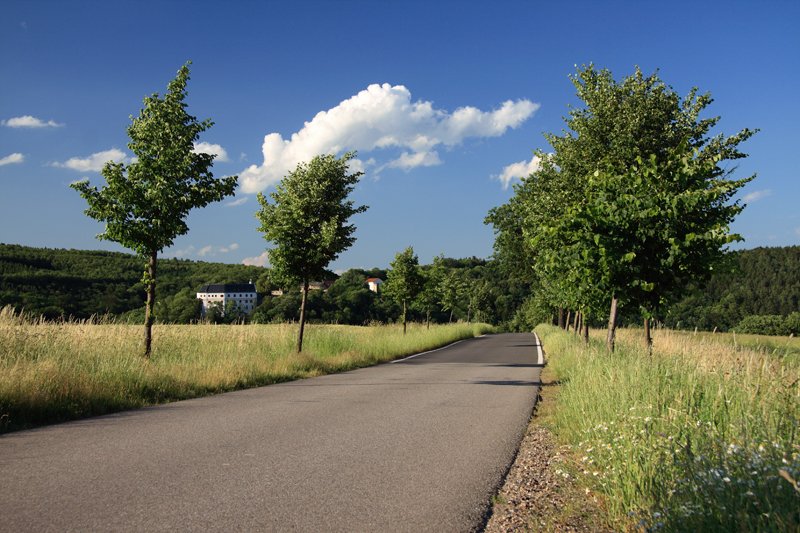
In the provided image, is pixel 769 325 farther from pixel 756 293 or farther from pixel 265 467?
pixel 265 467

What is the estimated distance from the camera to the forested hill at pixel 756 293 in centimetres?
5538

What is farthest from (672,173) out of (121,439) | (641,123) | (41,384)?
(41,384)

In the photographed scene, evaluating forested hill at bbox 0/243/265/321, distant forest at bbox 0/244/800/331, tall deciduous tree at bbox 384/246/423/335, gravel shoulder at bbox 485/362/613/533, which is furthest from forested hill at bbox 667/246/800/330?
gravel shoulder at bbox 485/362/613/533

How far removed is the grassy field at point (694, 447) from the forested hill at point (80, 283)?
11552 millimetres

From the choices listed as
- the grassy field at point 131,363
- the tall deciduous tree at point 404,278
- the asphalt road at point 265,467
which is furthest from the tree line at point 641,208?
the tall deciduous tree at point 404,278

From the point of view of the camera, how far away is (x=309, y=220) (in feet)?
60.2

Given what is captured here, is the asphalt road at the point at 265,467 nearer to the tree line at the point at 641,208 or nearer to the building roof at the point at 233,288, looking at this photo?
the tree line at the point at 641,208

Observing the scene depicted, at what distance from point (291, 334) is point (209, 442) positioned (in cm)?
1372

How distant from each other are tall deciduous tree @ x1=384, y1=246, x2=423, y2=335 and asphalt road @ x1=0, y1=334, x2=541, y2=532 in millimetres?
25839

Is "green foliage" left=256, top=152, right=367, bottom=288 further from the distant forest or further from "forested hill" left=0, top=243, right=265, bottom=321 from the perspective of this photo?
"forested hill" left=0, top=243, right=265, bottom=321

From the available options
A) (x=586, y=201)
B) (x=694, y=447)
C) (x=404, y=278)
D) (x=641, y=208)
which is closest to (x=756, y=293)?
(x=404, y=278)

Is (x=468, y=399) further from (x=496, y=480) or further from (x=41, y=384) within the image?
(x=41, y=384)

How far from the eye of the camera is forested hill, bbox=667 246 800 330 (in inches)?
2180

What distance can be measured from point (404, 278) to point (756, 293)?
2373 inches
